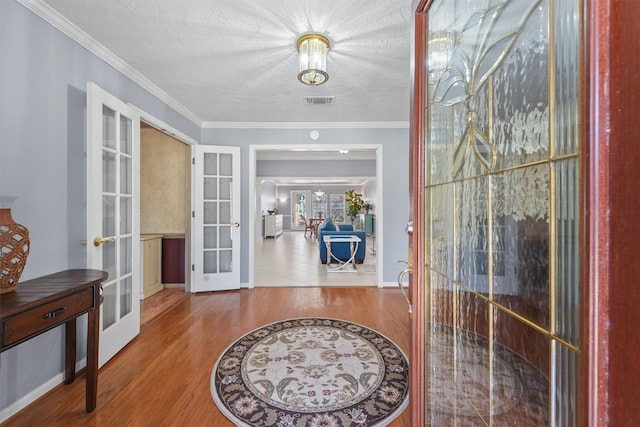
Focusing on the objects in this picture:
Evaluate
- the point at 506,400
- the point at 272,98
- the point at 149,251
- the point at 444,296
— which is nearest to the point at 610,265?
the point at 506,400

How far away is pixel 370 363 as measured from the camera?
206 cm

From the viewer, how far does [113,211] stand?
7.27 feet

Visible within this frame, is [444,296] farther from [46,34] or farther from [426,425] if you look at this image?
[46,34]

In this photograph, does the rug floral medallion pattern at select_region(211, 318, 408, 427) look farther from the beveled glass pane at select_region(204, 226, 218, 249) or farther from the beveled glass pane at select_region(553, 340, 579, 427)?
the beveled glass pane at select_region(204, 226, 218, 249)

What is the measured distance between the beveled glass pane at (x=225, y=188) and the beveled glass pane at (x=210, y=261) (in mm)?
780

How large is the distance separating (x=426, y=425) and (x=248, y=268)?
329cm

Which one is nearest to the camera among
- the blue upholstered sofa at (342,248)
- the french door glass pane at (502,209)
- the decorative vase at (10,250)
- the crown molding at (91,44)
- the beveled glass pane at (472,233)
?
the french door glass pane at (502,209)

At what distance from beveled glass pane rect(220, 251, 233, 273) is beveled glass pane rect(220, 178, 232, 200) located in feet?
2.53

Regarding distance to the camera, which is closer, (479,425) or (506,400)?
(506,400)

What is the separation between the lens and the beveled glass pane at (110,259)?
2150 mm

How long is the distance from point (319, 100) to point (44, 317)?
9.44 ft

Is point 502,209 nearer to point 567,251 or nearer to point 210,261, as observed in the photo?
point 567,251

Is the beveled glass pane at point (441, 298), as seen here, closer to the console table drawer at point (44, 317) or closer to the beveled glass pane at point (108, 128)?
the console table drawer at point (44, 317)

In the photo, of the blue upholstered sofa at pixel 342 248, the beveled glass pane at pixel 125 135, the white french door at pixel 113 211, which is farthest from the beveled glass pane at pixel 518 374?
the blue upholstered sofa at pixel 342 248
